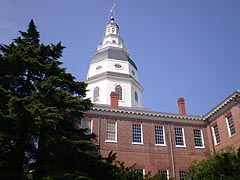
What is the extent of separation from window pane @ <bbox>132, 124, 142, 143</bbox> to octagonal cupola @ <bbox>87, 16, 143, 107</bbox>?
844 centimetres

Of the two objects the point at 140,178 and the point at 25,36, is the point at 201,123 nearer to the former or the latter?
the point at 140,178

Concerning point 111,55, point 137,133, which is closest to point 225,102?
point 137,133

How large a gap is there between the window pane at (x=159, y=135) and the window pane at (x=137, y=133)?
1.55 m

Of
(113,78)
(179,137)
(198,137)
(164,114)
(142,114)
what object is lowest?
(179,137)

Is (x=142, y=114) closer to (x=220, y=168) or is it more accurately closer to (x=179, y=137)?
(x=179, y=137)

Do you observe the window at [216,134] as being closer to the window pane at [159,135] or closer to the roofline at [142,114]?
the roofline at [142,114]

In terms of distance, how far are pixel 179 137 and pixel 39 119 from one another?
1684 cm

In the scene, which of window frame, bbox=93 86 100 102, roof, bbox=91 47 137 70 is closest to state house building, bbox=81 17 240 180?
window frame, bbox=93 86 100 102

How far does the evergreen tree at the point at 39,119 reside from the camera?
13.1 m

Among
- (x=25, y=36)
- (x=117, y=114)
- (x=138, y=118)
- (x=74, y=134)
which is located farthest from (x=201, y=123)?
(x=25, y=36)

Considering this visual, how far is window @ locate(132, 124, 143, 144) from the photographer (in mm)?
25656

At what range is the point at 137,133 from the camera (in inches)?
1024

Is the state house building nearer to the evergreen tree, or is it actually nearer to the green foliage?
the green foliage

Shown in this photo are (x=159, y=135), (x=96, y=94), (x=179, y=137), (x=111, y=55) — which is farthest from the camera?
(x=111, y=55)
